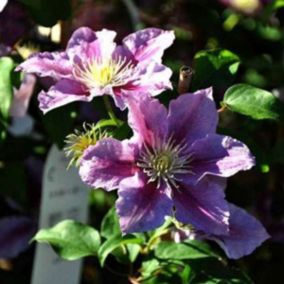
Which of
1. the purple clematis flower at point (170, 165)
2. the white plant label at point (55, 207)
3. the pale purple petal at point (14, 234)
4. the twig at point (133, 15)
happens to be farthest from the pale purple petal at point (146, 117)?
the twig at point (133, 15)

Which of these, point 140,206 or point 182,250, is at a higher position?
point 140,206

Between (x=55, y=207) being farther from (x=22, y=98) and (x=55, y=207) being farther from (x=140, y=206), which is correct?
(x=140, y=206)

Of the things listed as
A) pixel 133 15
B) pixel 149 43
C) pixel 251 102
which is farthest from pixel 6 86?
pixel 133 15

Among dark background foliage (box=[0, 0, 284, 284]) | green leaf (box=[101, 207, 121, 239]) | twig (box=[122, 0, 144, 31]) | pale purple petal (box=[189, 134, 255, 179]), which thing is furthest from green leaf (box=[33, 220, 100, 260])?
twig (box=[122, 0, 144, 31])

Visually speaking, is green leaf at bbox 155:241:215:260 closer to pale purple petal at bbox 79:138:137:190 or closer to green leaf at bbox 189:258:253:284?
green leaf at bbox 189:258:253:284

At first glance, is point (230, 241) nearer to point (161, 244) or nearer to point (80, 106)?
point (161, 244)

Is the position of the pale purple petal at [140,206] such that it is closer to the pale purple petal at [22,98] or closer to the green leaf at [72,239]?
the green leaf at [72,239]
